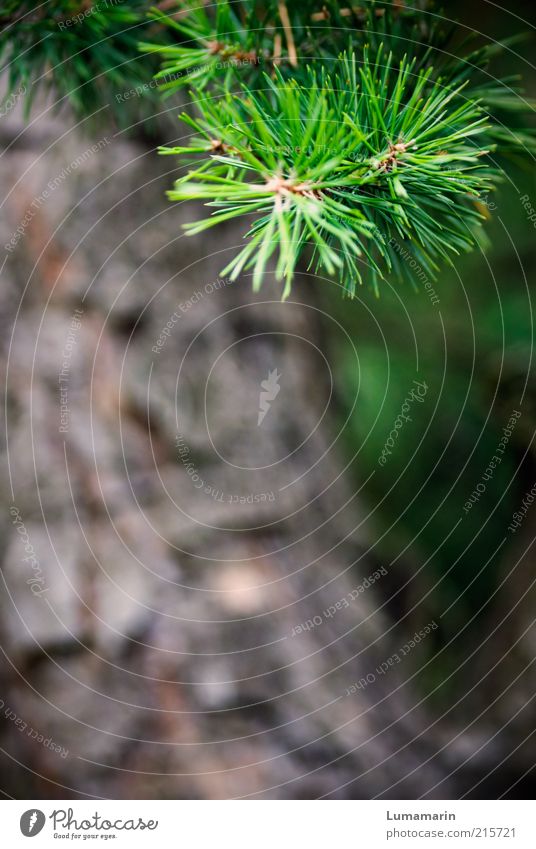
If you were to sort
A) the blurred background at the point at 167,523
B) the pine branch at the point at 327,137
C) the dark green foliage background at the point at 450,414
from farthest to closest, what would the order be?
the dark green foliage background at the point at 450,414 → the blurred background at the point at 167,523 → the pine branch at the point at 327,137

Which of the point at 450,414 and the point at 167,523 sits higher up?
the point at 450,414

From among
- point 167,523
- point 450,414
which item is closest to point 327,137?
point 167,523

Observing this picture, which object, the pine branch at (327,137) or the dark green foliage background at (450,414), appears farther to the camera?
the dark green foliage background at (450,414)

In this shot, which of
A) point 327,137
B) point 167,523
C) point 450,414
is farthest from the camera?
point 450,414

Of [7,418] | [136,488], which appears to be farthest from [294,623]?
[7,418]

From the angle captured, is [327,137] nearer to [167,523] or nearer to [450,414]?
[167,523]

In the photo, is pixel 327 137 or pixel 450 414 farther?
pixel 450 414

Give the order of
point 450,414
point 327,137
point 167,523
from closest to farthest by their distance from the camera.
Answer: point 327,137 → point 167,523 → point 450,414

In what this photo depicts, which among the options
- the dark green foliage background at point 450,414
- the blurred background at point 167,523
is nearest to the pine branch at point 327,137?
the blurred background at point 167,523

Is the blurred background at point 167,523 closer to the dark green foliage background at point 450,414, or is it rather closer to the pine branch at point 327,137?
the dark green foliage background at point 450,414

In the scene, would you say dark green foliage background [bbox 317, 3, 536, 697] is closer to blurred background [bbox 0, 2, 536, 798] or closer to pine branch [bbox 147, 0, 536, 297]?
blurred background [bbox 0, 2, 536, 798]
